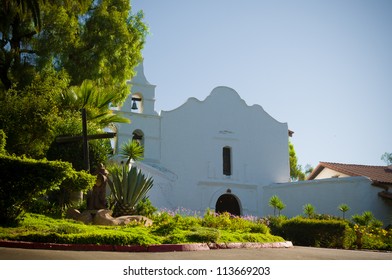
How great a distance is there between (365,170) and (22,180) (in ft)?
71.9

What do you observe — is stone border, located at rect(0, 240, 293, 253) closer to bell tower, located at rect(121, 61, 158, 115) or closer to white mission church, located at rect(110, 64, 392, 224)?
white mission church, located at rect(110, 64, 392, 224)

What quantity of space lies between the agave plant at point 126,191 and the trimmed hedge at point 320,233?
5.59 meters

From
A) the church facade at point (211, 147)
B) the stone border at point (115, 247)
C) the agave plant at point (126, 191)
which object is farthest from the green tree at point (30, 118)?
the stone border at point (115, 247)

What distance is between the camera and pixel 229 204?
88.6ft

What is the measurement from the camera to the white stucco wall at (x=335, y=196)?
907 inches

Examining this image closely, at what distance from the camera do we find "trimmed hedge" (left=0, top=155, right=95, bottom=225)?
9.74 m

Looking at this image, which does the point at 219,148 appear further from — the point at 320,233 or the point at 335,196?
the point at 320,233

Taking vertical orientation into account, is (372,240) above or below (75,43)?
below

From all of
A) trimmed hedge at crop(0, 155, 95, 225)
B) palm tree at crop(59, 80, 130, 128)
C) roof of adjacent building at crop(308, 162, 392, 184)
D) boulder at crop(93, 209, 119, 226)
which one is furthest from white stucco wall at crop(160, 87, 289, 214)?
trimmed hedge at crop(0, 155, 95, 225)

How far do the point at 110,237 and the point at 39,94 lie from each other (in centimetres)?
928

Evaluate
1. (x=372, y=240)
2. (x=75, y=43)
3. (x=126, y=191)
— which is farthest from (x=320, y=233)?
(x=75, y=43)

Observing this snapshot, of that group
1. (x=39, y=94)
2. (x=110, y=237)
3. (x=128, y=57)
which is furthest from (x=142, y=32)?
(x=110, y=237)

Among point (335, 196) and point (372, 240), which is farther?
point (335, 196)

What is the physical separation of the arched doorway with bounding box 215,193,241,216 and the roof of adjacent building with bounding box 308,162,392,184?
19.8 ft
